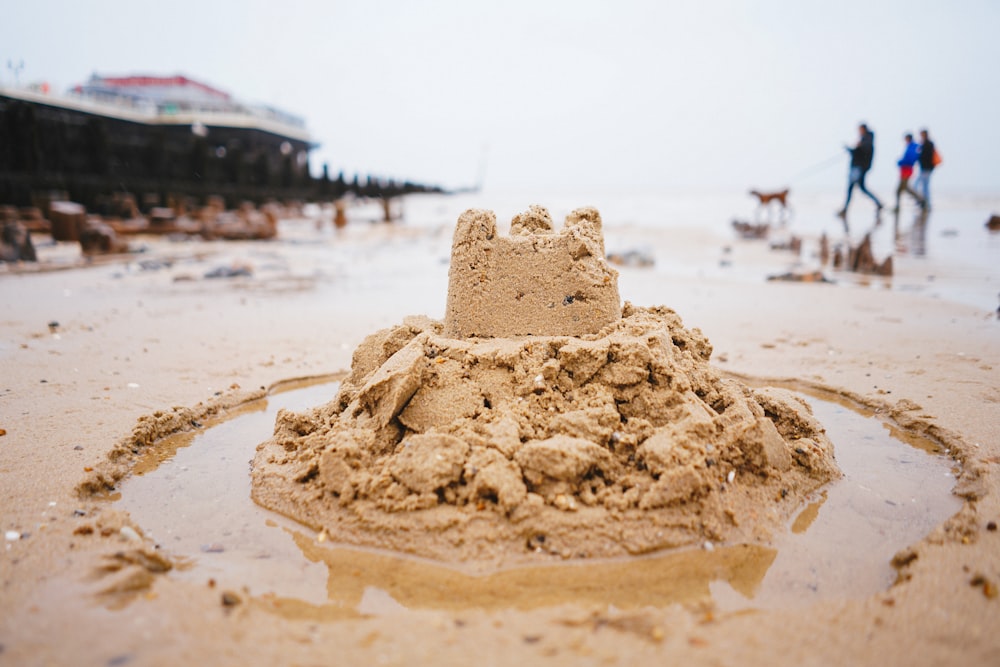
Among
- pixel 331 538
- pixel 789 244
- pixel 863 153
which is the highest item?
pixel 863 153

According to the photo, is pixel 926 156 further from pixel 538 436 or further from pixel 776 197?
pixel 538 436

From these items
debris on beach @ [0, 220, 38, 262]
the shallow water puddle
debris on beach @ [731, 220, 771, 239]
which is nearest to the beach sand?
the shallow water puddle

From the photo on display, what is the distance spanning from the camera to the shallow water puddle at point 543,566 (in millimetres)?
1656

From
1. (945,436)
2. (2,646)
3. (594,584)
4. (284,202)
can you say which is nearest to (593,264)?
(594,584)

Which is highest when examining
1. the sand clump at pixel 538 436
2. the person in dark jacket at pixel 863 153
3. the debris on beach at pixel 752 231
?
the person in dark jacket at pixel 863 153

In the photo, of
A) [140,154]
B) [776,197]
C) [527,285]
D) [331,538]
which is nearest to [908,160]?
[776,197]

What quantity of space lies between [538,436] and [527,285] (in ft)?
2.57

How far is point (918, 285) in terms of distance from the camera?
280 inches

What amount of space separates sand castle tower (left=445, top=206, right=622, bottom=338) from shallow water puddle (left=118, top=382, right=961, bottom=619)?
1107 mm

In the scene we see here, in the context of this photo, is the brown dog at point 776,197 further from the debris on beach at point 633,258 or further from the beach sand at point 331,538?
the beach sand at point 331,538

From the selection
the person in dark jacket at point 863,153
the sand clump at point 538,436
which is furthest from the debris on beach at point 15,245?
the person in dark jacket at point 863,153

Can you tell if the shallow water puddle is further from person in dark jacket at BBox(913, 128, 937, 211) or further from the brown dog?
the brown dog

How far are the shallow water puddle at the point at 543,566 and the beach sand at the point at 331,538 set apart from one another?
0.16ft

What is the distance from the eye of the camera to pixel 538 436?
218cm
